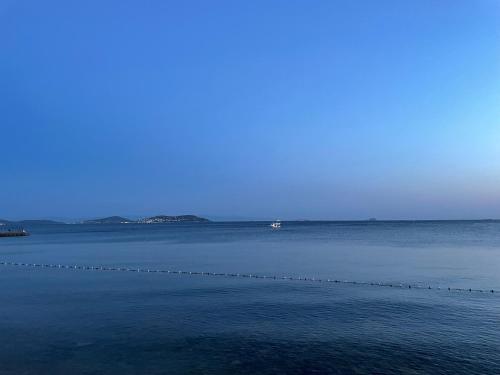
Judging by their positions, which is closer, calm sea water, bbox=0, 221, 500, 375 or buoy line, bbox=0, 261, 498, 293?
calm sea water, bbox=0, 221, 500, 375

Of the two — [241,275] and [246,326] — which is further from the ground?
[241,275]

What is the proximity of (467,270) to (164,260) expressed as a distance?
4491cm

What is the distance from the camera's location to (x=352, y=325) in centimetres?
2661

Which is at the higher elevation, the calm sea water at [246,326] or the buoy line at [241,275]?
the buoy line at [241,275]

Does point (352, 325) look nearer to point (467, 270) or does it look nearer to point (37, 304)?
point (37, 304)

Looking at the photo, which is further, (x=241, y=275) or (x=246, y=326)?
(x=241, y=275)

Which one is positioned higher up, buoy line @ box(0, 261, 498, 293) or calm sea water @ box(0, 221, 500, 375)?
buoy line @ box(0, 261, 498, 293)

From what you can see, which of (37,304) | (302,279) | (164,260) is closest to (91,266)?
(164,260)

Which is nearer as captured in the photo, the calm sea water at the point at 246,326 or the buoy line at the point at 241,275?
the calm sea water at the point at 246,326

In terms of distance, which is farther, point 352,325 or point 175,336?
point 352,325

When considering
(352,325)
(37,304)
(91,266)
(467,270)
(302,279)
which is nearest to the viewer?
(352,325)

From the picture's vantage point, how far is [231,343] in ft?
76.6

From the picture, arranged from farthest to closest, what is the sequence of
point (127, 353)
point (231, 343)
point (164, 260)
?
point (164, 260)
point (231, 343)
point (127, 353)

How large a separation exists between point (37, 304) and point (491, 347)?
32.9m
